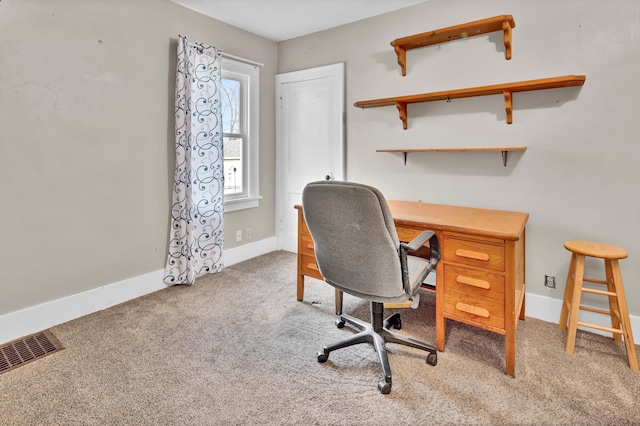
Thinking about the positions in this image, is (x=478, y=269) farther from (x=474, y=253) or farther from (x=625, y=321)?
(x=625, y=321)

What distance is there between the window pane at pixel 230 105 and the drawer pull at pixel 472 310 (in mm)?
2654

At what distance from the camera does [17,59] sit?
207cm

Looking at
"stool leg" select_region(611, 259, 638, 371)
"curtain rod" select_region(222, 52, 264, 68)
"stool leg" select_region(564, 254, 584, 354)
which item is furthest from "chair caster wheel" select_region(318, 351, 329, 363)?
"curtain rod" select_region(222, 52, 264, 68)

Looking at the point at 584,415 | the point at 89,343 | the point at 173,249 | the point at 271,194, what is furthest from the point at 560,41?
the point at 89,343

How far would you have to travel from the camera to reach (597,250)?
196 cm

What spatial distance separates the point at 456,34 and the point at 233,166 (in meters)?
2.34

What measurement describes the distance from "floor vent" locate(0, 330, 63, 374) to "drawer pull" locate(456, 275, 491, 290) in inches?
91.6

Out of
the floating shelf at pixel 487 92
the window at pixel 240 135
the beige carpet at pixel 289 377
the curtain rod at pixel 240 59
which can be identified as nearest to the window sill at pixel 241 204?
the window at pixel 240 135

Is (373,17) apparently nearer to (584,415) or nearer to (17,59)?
(17,59)

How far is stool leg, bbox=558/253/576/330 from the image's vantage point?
6.98 feet

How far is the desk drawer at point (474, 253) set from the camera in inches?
70.1

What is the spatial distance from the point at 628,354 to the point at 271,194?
320 cm

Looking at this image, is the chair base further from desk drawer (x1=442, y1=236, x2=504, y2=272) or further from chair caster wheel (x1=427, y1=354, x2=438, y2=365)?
desk drawer (x1=442, y1=236, x2=504, y2=272)

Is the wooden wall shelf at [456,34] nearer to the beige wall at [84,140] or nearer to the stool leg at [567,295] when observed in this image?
the stool leg at [567,295]
